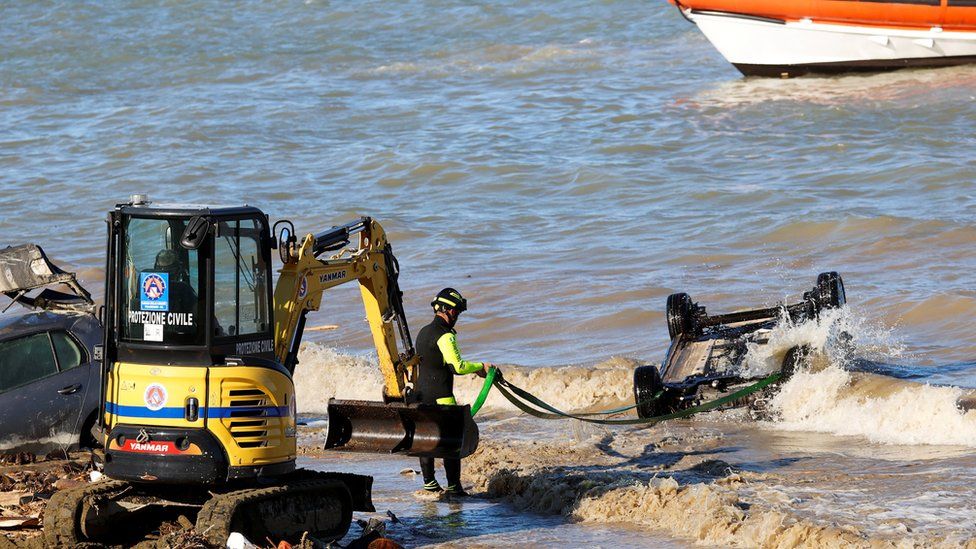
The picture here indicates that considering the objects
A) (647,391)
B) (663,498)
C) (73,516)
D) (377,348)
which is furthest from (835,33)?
(73,516)

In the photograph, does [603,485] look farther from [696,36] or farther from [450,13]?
[450,13]

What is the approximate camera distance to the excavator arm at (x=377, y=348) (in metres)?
9.52

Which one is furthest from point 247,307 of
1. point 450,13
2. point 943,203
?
point 450,13

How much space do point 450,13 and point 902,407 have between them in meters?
36.5

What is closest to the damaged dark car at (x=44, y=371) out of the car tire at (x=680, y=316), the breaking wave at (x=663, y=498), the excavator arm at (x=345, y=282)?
the excavator arm at (x=345, y=282)

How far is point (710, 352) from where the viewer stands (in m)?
14.2

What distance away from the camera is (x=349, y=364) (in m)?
16.9

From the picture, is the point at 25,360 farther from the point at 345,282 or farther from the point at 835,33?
the point at 835,33

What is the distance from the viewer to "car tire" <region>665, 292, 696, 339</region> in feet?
48.1

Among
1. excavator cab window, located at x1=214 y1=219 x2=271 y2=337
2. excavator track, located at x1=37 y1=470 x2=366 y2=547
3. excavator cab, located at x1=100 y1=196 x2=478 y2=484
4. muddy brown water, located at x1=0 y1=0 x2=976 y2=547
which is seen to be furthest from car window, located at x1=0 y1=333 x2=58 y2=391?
excavator cab window, located at x1=214 y1=219 x2=271 y2=337

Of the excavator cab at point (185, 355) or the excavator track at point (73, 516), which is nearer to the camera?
the excavator cab at point (185, 355)

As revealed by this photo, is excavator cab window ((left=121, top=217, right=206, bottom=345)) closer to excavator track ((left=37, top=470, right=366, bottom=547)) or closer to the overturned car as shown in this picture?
excavator track ((left=37, top=470, right=366, bottom=547))

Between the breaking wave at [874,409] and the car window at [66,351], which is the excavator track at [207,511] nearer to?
the car window at [66,351]

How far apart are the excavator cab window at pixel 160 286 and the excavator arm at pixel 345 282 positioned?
2.43 ft
